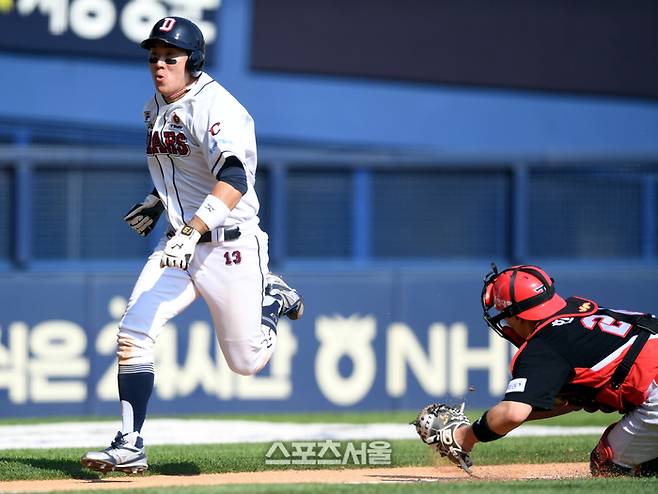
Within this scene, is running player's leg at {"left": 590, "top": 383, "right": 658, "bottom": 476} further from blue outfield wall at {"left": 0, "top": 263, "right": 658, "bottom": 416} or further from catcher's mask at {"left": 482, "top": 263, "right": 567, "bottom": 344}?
blue outfield wall at {"left": 0, "top": 263, "right": 658, "bottom": 416}

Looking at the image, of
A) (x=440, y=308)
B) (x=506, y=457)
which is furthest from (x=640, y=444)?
(x=440, y=308)

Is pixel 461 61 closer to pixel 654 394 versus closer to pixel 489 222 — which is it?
pixel 489 222

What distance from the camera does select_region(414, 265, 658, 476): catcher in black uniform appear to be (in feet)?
17.1

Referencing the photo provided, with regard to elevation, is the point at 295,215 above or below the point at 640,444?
above

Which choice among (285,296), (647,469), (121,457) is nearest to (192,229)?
(121,457)

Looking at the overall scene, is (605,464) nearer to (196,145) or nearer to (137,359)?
(137,359)

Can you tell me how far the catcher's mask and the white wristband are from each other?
1184 mm

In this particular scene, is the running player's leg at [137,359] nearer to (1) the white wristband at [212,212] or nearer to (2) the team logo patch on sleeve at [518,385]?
(1) the white wristband at [212,212]

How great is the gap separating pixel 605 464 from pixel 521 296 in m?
1.06

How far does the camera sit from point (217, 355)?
31.6 feet

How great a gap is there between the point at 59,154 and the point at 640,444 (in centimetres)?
554

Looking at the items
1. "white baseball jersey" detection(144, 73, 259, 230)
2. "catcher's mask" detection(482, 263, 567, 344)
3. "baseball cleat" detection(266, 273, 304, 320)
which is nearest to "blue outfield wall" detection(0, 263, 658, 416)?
"baseball cleat" detection(266, 273, 304, 320)

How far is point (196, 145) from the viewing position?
18.9ft

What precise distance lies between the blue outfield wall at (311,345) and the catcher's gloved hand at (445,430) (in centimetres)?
409
